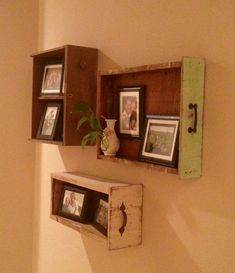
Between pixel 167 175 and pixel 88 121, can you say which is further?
pixel 88 121

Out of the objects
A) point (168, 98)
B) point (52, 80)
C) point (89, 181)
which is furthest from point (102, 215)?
point (52, 80)

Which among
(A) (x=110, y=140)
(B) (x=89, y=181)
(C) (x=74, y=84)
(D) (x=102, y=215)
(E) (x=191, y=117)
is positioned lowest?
(D) (x=102, y=215)

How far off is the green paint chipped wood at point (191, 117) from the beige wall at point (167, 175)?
26 millimetres

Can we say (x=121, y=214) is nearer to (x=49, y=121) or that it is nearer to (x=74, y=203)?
(x=74, y=203)

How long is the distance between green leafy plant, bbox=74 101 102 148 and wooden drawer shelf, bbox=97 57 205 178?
49 mm

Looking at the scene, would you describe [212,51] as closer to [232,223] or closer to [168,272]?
[232,223]

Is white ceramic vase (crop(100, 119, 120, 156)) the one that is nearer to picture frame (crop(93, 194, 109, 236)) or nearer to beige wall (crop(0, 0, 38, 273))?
picture frame (crop(93, 194, 109, 236))

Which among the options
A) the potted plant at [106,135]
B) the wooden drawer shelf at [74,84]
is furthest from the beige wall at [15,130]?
the potted plant at [106,135]

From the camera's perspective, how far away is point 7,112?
8.13 ft

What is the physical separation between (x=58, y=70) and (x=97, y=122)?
542 mm

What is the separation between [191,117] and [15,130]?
5.13 feet

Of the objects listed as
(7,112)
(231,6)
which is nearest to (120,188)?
(231,6)

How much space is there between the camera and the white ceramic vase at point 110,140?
1642mm

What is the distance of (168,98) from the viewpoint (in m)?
1.43
